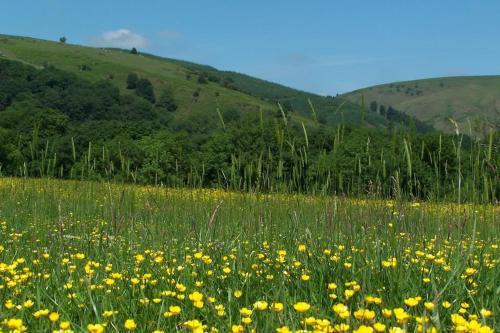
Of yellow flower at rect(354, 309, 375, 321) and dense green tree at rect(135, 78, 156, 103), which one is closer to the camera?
yellow flower at rect(354, 309, 375, 321)

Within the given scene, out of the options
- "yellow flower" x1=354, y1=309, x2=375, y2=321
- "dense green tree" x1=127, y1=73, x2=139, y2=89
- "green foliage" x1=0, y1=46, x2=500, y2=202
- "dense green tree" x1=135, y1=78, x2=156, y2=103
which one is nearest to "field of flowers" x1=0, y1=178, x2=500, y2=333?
"yellow flower" x1=354, y1=309, x2=375, y2=321

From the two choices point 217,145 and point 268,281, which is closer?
point 268,281

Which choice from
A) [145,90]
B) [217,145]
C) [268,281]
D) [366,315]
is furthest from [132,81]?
[366,315]

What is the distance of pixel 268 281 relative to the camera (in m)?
3.59

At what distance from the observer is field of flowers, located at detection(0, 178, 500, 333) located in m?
2.57

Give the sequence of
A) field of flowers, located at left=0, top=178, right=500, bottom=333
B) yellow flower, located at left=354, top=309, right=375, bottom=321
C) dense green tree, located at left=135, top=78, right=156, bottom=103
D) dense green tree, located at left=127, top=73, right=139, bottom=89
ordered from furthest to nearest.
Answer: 1. dense green tree, located at left=127, top=73, right=139, bottom=89
2. dense green tree, located at left=135, top=78, right=156, bottom=103
3. field of flowers, located at left=0, top=178, right=500, bottom=333
4. yellow flower, located at left=354, top=309, right=375, bottom=321

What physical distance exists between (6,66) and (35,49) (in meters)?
58.7

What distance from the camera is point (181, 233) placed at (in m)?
5.34

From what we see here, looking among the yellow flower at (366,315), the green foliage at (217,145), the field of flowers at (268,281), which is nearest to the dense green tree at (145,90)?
the green foliage at (217,145)

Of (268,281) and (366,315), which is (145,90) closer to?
(268,281)

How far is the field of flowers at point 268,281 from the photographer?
2.57m

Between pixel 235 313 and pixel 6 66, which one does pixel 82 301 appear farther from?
pixel 6 66

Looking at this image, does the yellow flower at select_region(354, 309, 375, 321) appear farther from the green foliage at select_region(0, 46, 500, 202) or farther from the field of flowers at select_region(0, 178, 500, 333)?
the green foliage at select_region(0, 46, 500, 202)

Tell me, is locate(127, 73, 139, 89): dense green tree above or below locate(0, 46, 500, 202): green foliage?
above
